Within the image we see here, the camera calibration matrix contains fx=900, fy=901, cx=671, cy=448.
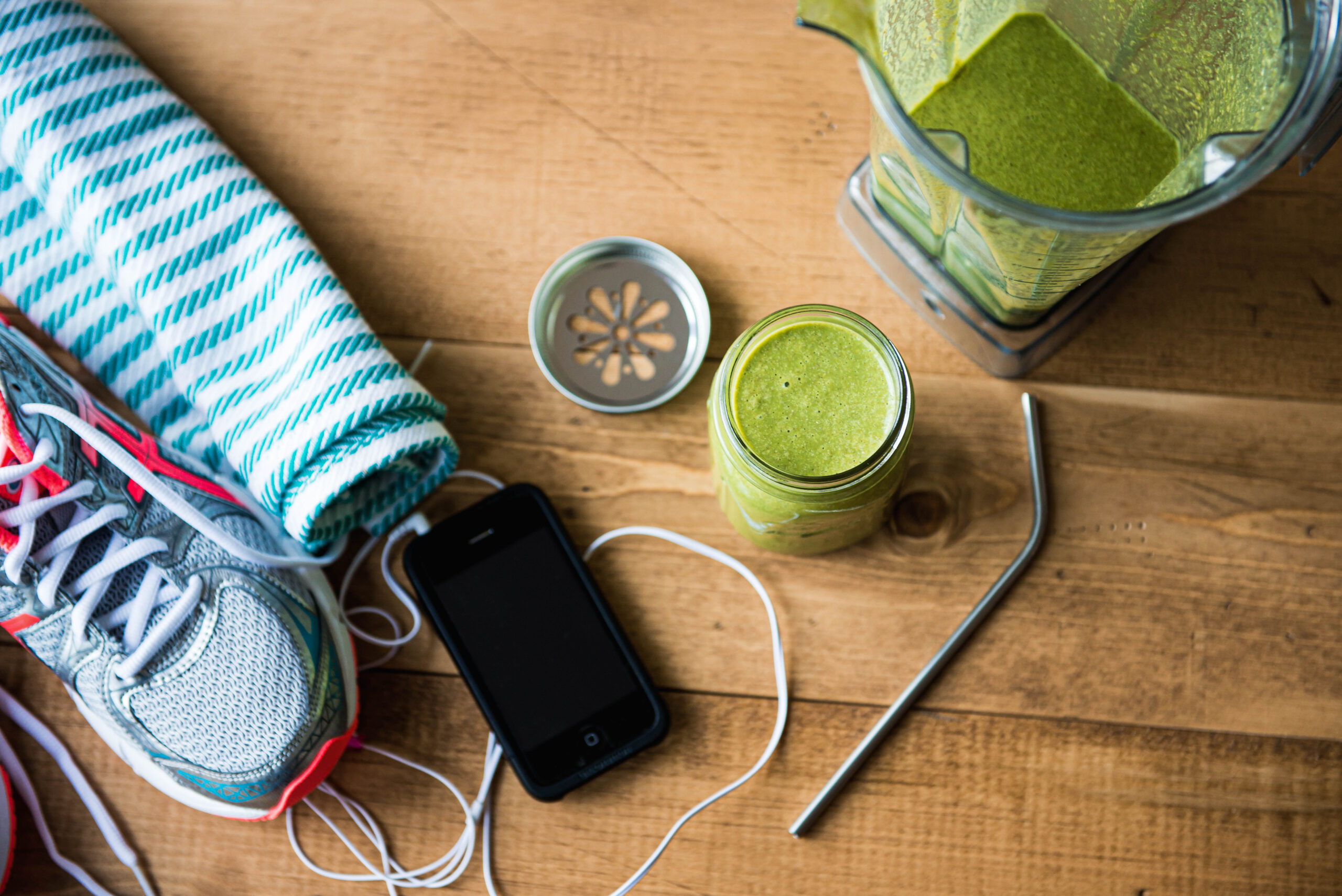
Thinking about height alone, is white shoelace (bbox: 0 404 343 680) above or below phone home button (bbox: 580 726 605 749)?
above

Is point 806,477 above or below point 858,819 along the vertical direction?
above

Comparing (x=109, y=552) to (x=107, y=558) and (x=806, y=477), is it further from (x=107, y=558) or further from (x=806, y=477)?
(x=806, y=477)

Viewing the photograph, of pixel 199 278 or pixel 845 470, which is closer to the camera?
pixel 845 470

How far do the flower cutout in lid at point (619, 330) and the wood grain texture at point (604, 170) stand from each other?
4 centimetres

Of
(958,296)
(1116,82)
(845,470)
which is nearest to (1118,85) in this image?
(1116,82)

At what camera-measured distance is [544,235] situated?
61cm

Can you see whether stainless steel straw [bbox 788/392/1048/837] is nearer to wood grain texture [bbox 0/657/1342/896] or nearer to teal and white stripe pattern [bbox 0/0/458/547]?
wood grain texture [bbox 0/657/1342/896]

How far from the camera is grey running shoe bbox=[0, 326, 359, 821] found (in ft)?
1.78

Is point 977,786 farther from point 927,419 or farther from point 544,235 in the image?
point 544,235

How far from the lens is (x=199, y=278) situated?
57cm

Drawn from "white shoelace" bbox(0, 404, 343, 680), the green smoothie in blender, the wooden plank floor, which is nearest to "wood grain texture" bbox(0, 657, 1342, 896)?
the wooden plank floor

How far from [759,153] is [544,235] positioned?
0.16 m

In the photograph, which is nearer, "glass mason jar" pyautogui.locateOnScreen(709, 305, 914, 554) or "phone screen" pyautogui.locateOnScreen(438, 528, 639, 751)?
"glass mason jar" pyautogui.locateOnScreen(709, 305, 914, 554)

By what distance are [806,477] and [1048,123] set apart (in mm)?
246
